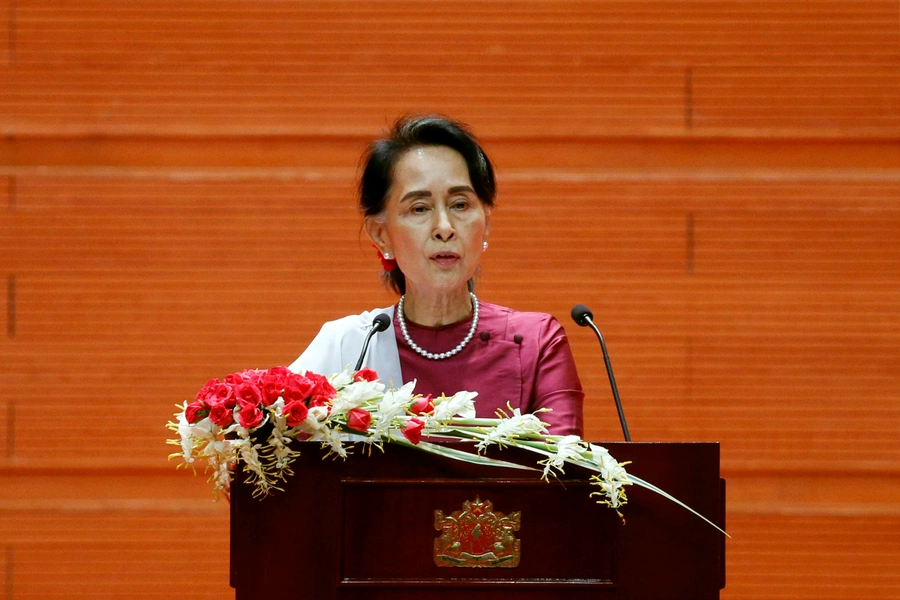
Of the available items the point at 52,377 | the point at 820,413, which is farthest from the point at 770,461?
the point at 52,377

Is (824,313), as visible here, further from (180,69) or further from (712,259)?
(180,69)

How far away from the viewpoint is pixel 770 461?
314cm

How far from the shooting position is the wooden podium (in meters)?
1.51

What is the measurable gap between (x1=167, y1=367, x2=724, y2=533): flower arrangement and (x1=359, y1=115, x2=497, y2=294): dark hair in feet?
2.24

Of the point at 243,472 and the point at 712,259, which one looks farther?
the point at 712,259

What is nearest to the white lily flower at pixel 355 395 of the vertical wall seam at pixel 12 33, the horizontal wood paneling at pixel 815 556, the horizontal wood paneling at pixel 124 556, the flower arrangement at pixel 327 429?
the flower arrangement at pixel 327 429

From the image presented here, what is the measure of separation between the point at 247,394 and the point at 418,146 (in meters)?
0.80

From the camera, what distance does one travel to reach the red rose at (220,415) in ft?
4.91

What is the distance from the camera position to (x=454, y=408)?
5.12 ft

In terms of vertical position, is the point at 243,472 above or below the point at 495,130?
below

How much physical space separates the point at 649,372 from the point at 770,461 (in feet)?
1.49

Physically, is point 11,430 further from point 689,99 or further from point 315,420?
point 689,99

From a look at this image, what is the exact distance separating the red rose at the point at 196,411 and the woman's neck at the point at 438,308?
0.69m

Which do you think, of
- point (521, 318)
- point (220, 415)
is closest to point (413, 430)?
point (220, 415)
